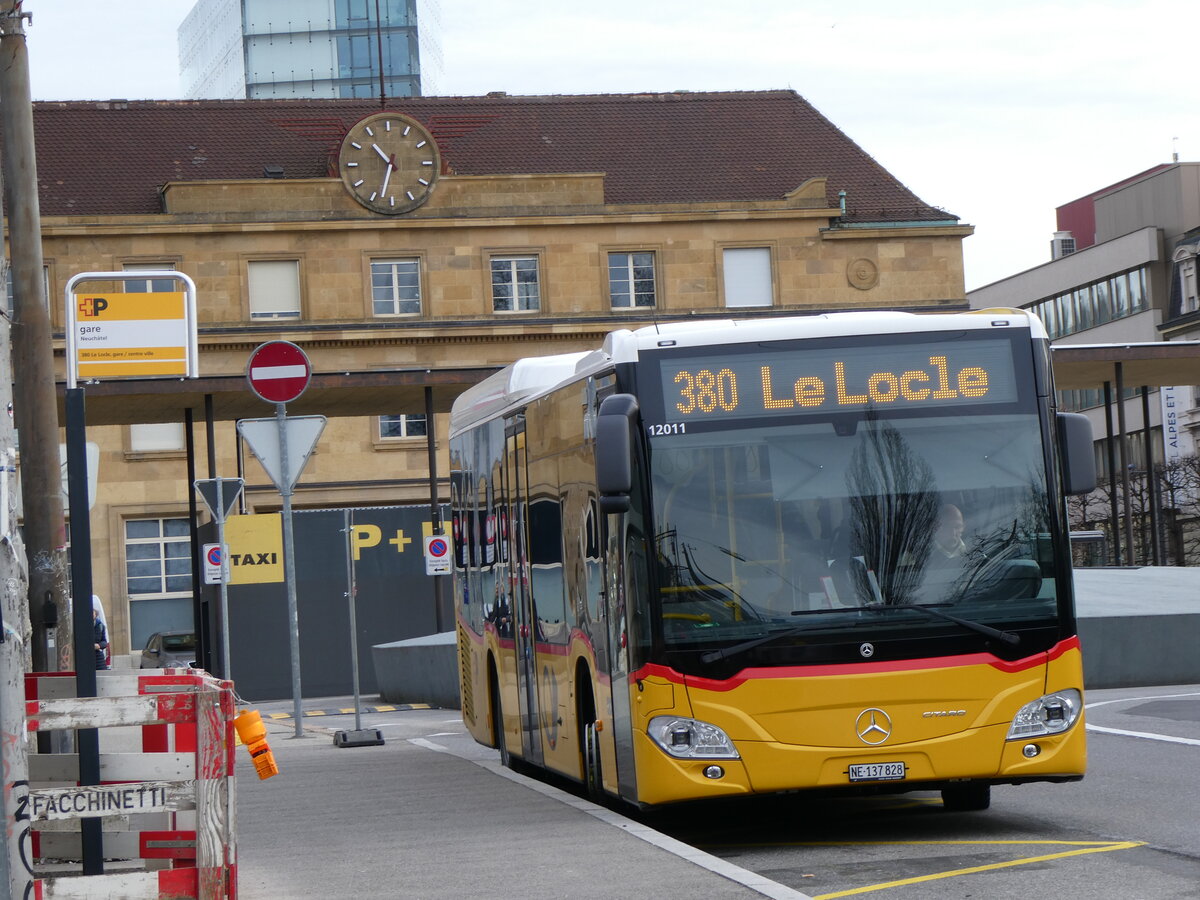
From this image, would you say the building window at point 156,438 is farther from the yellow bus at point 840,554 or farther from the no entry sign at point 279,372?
the yellow bus at point 840,554

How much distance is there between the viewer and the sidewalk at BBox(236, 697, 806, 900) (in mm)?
8727

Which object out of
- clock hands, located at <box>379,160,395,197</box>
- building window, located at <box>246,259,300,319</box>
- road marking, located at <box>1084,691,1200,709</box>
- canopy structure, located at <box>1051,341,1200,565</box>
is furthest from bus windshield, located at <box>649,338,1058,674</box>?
clock hands, located at <box>379,160,395,197</box>

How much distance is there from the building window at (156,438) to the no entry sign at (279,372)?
3719 centimetres

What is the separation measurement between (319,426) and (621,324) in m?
37.8

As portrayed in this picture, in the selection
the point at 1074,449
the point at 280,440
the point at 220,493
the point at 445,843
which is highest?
the point at 280,440

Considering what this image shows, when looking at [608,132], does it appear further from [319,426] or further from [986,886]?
[986,886]

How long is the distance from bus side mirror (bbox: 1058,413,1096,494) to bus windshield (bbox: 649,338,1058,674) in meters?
0.15

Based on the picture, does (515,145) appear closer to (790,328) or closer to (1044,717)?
(790,328)

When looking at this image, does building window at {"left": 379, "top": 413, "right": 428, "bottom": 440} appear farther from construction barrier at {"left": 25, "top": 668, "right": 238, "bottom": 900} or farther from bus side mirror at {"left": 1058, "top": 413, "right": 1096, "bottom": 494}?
construction barrier at {"left": 25, "top": 668, "right": 238, "bottom": 900}

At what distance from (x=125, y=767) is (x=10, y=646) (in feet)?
4.37

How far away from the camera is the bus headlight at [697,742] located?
10.5 m

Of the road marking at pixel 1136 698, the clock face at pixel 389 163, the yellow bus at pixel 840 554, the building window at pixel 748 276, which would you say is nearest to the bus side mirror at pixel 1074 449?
the yellow bus at pixel 840 554

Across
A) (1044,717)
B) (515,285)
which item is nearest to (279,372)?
(1044,717)

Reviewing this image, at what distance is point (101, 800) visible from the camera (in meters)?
7.62
